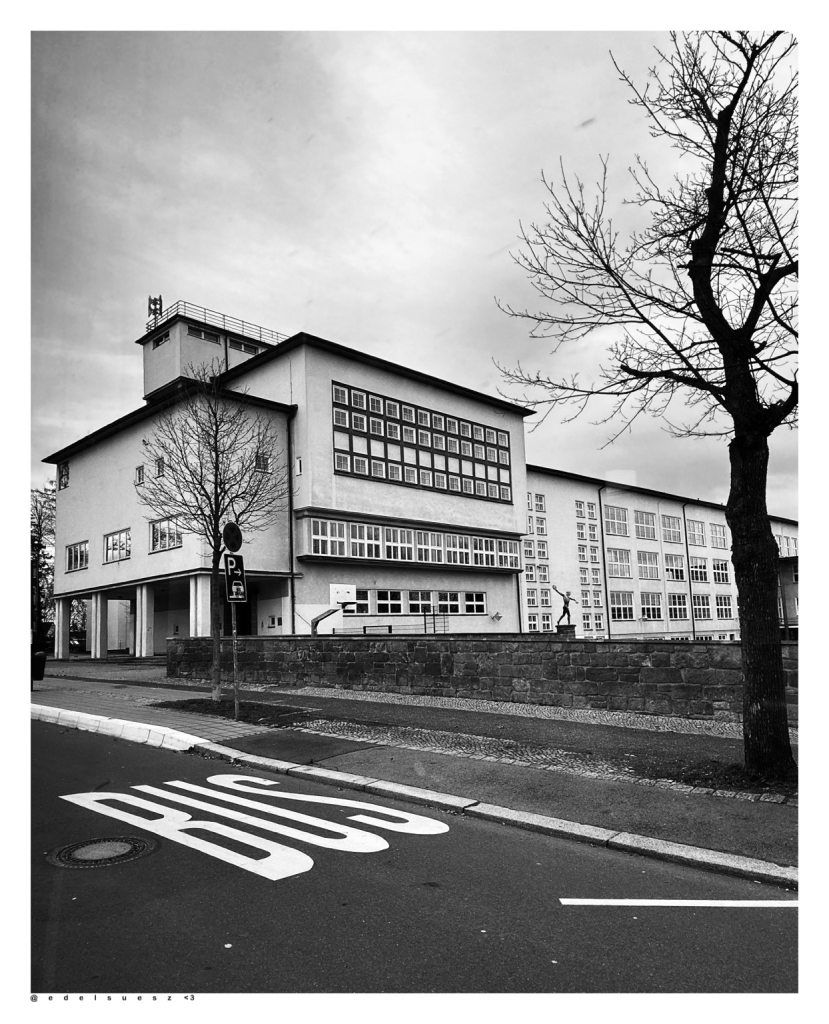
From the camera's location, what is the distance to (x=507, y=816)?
633 cm

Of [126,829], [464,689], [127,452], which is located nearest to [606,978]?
[126,829]

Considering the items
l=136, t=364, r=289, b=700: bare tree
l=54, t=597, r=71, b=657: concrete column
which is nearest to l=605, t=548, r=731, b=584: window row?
l=136, t=364, r=289, b=700: bare tree

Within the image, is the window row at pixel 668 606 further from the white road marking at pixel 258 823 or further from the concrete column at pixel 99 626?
the white road marking at pixel 258 823

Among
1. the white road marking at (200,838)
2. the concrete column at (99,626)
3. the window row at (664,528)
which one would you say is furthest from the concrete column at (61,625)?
the white road marking at (200,838)

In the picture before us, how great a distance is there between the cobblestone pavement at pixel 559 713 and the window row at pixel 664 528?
44596mm

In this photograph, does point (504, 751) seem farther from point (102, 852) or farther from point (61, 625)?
point (61, 625)

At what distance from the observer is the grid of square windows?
3622cm

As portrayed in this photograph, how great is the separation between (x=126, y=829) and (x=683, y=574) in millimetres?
63358

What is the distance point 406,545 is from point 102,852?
33.1 m

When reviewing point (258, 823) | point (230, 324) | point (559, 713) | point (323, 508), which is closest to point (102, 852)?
point (258, 823)

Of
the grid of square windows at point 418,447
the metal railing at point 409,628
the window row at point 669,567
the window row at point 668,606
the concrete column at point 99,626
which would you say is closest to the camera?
the metal railing at point 409,628

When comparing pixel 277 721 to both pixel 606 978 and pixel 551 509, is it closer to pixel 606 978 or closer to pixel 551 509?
pixel 606 978

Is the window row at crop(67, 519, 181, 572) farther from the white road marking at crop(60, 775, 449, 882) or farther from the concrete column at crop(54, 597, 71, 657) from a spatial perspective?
the white road marking at crop(60, 775, 449, 882)

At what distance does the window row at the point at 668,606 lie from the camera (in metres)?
58.9
